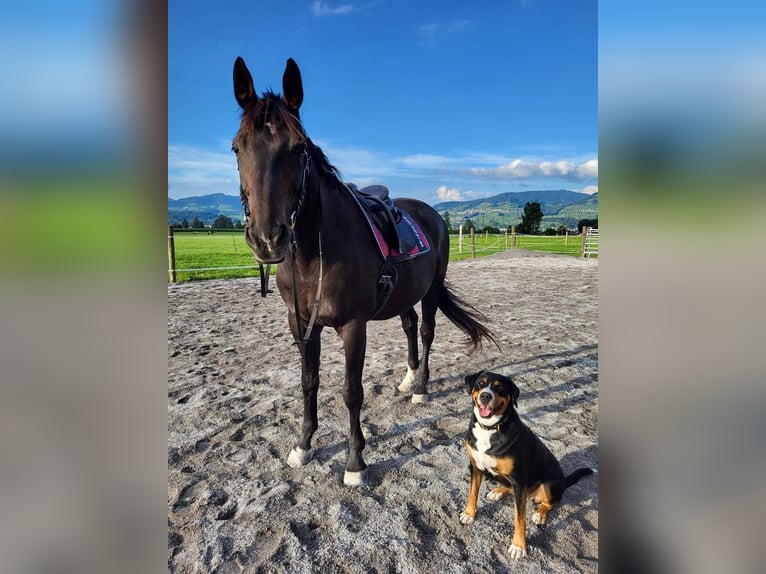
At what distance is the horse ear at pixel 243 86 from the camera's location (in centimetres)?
221

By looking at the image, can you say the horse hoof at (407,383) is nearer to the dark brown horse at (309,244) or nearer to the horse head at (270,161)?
the dark brown horse at (309,244)

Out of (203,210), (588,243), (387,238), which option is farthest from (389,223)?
(588,243)

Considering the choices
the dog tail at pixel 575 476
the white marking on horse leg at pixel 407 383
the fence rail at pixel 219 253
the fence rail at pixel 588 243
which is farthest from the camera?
the fence rail at pixel 588 243

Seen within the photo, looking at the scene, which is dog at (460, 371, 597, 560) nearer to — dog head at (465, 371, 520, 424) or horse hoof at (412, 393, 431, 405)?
dog head at (465, 371, 520, 424)

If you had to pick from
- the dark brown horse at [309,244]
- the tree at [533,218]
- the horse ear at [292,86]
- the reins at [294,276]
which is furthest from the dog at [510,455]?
the tree at [533,218]

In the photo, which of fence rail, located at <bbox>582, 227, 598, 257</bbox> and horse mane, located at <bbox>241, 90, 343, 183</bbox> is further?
fence rail, located at <bbox>582, 227, 598, 257</bbox>

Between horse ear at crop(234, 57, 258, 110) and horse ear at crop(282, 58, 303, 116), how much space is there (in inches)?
6.7

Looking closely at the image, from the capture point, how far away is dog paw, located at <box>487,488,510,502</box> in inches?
103

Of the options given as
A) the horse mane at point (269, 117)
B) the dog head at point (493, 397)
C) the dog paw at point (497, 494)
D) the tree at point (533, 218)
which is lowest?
the dog paw at point (497, 494)

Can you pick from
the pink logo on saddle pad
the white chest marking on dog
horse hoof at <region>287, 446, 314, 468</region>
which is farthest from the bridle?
the white chest marking on dog
